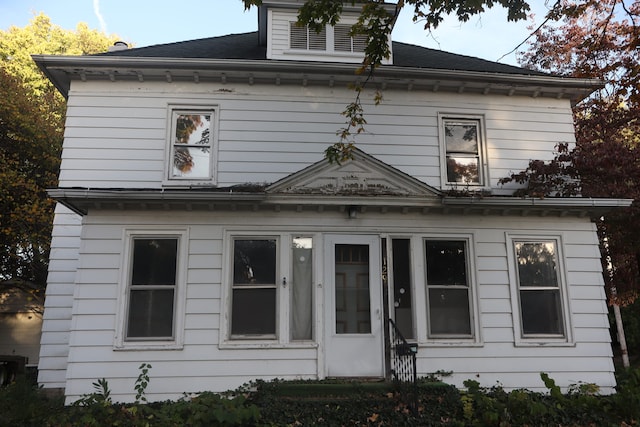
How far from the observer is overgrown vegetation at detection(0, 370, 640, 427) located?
6.02 m

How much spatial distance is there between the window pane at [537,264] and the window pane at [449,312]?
1150mm

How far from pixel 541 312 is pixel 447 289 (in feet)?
5.54

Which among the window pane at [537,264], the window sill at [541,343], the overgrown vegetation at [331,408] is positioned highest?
the window pane at [537,264]

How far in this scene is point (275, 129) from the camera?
865 cm

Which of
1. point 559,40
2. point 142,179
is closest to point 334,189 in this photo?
point 142,179

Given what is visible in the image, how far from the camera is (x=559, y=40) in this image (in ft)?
48.2

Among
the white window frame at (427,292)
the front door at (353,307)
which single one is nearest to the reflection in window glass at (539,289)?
the white window frame at (427,292)

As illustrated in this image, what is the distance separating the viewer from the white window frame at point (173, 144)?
8.31m

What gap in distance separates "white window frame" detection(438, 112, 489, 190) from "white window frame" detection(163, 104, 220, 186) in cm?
425

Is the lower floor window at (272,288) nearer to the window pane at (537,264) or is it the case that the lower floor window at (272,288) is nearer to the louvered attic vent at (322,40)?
the window pane at (537,264)

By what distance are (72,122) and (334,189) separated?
4912 mm

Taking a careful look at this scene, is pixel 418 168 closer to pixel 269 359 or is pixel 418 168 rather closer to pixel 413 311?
→ pixel 413 311

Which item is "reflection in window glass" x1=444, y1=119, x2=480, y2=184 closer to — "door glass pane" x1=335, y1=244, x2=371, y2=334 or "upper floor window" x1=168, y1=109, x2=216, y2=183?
"door glass pane" x1=335, y1=244, x2=371, y2=334

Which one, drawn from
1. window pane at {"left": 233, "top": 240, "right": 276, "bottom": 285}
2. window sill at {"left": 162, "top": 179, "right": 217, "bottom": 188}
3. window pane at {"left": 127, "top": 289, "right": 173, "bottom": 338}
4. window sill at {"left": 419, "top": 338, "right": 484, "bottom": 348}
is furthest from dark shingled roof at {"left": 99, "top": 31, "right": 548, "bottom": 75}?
window sill at {"left": 419, "top": 338, "right": 484, "bottom": 348}
